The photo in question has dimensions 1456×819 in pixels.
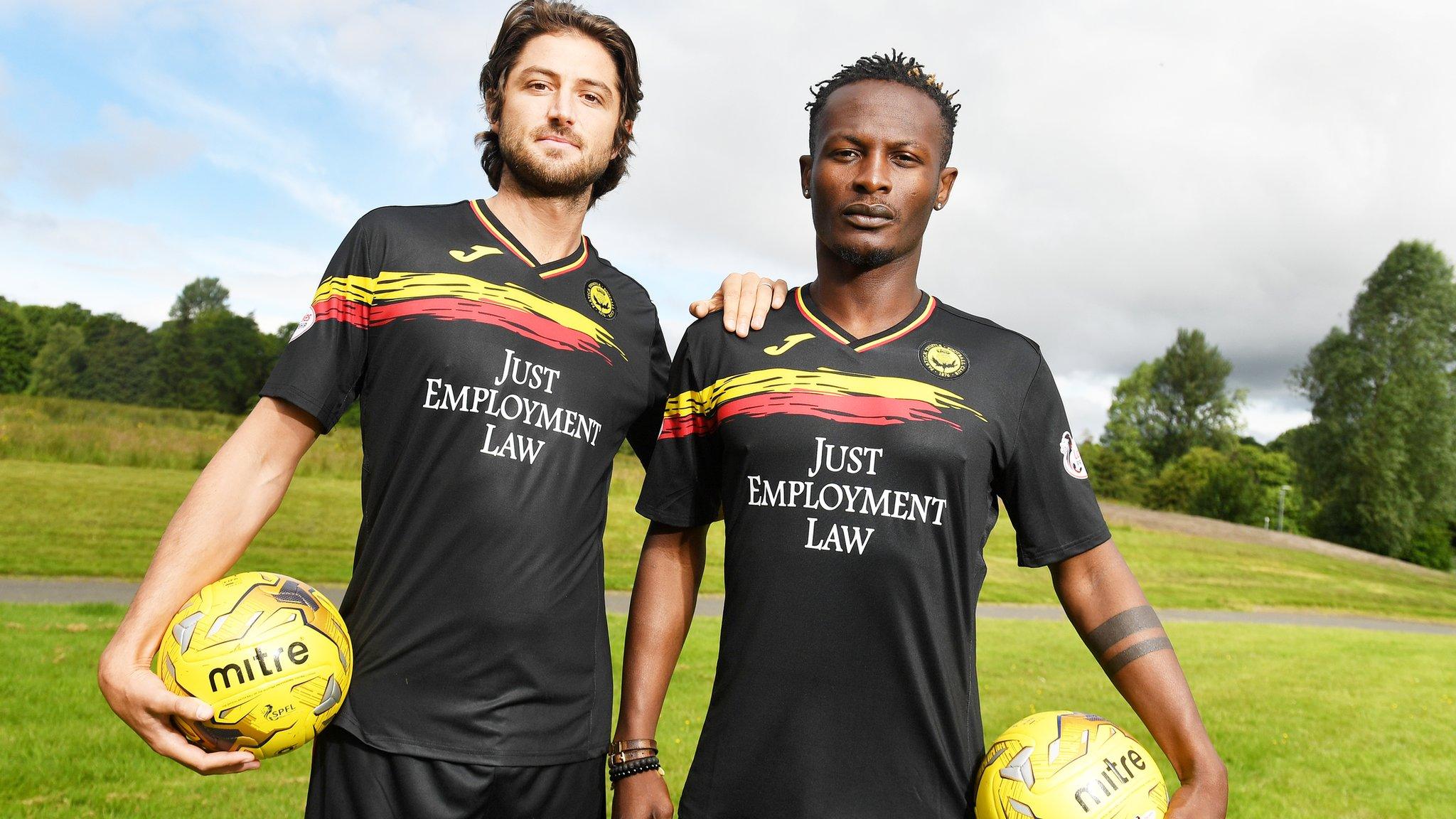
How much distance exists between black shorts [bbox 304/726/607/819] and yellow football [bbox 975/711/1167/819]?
1258 mm

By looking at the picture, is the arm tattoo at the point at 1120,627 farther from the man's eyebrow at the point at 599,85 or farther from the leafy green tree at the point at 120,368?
the leafy green tree at the point at 120,368

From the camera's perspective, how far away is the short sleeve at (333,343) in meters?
Result: 2.64

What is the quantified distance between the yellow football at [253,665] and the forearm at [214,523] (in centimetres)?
5

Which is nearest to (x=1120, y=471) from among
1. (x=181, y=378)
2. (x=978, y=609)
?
(x=978, y=609)

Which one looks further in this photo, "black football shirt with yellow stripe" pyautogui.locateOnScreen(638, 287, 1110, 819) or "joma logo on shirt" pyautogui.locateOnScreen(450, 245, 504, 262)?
"joma logo on shirt" pyautogui.locateOnScreen(450, 245, 504, 262)

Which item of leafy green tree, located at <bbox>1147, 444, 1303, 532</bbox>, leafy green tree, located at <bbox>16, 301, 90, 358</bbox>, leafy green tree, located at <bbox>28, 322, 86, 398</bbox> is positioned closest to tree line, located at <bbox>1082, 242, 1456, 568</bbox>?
Result: leafy green tree, located at <bbox>1147, 444, 1303, 532</bbox>

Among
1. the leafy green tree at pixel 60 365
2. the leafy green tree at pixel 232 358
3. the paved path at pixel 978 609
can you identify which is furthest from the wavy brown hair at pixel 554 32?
the leafy green tree at pixel 60 365

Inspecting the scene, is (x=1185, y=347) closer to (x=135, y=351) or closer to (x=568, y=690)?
(x=135, y=351)

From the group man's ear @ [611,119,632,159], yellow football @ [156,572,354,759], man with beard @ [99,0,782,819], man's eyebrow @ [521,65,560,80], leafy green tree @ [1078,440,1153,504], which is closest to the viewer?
yellow football @ [156,572,354,759]

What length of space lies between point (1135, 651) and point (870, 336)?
1162 millimetres

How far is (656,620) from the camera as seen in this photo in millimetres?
2867

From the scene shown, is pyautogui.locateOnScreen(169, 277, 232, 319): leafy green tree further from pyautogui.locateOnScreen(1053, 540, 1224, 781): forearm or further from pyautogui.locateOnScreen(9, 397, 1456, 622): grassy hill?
pyautogui.locateOnScreen(1053, 540, 1224, 781): forearm

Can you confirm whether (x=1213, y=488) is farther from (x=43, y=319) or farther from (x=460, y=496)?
(x=43, y=319)

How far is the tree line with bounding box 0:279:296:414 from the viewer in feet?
222
